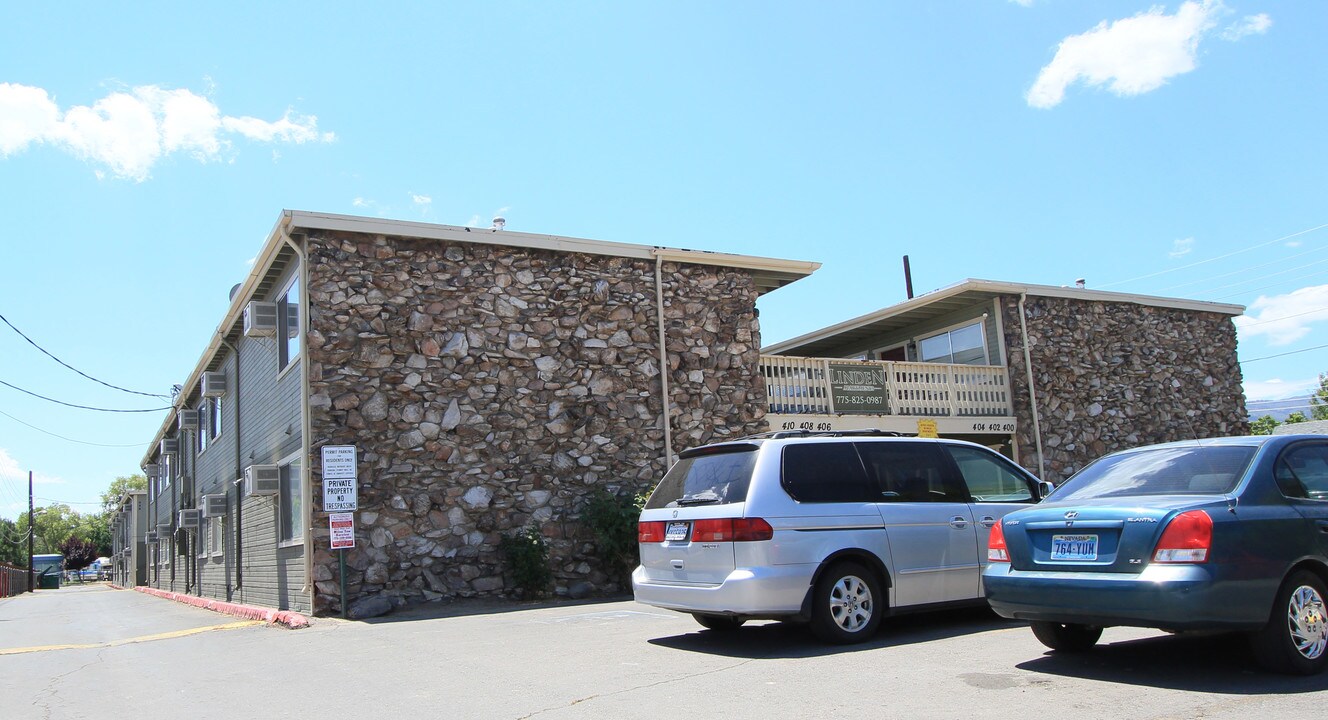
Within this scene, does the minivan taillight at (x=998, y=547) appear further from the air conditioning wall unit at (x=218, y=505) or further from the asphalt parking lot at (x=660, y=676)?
the air conditioning wall unit at (x=218, y=505)

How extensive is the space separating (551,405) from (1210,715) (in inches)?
426

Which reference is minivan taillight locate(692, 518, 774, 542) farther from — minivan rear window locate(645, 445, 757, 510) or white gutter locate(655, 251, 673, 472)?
white gutter locate(655, 251, 673, 472)

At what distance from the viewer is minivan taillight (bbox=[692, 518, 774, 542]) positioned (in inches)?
287

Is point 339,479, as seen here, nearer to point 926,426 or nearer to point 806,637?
point 806,637

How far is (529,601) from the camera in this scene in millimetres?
13617

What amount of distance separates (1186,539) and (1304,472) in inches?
51.1

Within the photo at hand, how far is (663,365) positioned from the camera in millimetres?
15586

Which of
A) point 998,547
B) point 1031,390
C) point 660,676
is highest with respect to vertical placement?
Result: point 1031,390

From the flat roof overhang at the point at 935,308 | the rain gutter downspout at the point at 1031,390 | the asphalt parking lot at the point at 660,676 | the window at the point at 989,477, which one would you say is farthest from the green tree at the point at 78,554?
the window at the point at 989,477

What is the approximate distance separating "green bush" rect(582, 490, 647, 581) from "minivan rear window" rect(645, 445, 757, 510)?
5548 mm

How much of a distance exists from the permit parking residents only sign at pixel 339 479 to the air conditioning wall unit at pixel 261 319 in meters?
3.37

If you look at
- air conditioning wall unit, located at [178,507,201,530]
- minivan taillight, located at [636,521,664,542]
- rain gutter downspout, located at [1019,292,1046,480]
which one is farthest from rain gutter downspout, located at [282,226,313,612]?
rain gutter downspout, located at [1019,292,1046,480]

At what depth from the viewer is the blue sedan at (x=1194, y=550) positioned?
5.38 metres

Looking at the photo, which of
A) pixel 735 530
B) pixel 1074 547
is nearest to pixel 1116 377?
pixel 735 530
